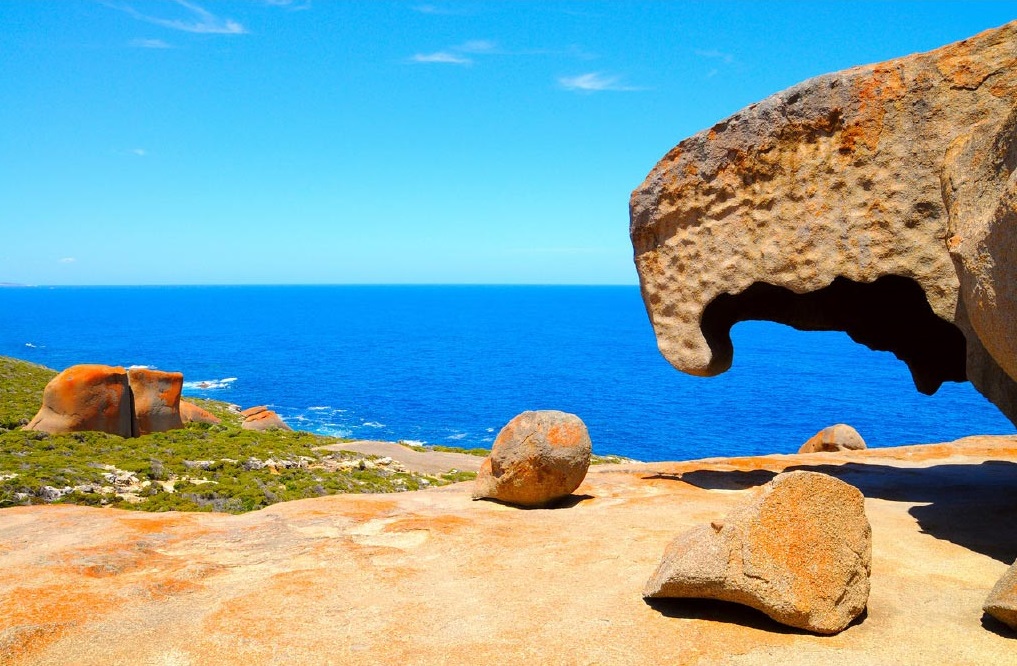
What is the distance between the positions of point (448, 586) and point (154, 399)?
88.4ft

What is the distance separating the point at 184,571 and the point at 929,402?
73.9 meters

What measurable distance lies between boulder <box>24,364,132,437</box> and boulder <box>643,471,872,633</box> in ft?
89.0

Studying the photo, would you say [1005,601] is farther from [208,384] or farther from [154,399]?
[208,384]

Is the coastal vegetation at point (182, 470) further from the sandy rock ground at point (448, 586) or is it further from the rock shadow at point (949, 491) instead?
the rock shadow at point (949, 491)

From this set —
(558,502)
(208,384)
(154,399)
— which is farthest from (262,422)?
(208,384)

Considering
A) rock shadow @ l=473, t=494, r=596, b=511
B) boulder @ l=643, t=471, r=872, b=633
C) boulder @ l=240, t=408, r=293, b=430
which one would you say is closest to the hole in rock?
rock shadow @ l=473, t=494, r=596, b=511

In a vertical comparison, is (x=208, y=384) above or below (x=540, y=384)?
above

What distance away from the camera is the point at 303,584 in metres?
8.58

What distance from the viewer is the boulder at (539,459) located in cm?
1305

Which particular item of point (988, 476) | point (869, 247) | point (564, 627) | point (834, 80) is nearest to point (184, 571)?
point (564, 627)

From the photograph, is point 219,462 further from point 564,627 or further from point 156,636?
point 564,627

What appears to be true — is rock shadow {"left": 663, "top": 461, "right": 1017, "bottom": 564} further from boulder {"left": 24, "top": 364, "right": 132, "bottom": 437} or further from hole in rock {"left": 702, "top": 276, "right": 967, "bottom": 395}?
boulder {"left": 24, "top": 364, "right": 132, "bottom": 437}

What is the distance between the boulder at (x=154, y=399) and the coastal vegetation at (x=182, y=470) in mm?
731

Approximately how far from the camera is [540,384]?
3140 inches
